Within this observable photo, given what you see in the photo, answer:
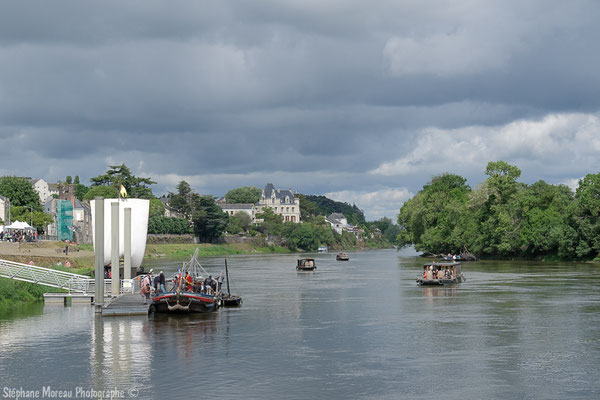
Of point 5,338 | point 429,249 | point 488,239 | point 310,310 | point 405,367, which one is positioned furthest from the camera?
point 429,249

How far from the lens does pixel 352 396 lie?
28609mm

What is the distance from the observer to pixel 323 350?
38438 millimetres

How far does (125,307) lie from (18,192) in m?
135

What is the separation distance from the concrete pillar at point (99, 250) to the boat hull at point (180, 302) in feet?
11.5

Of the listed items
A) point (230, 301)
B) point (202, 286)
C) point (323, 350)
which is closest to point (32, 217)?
point (230, 301)

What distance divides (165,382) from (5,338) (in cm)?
1448

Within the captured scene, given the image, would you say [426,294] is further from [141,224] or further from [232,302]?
[141,224]

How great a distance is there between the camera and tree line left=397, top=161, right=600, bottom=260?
124 meters

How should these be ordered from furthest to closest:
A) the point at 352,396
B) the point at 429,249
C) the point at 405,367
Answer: the point at 429,249 < the point at 405,367 < the point at 352,396

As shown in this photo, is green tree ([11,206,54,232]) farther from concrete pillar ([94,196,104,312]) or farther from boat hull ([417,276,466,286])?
concrete pillar ([94,196,104,312])

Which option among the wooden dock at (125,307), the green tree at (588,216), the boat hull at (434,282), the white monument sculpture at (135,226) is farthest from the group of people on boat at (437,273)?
the green tree at (588,216)

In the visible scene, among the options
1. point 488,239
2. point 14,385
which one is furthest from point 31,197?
point 14,385

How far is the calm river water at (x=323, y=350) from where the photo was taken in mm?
30172

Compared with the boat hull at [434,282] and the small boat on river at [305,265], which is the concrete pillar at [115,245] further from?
the small boat on river at [305,265]
